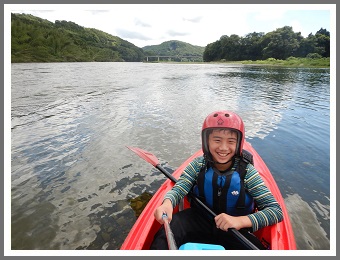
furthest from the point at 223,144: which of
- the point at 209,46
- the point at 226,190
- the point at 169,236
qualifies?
the point at 209,46

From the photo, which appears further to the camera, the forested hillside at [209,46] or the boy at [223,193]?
the forested hillside at [209,46]

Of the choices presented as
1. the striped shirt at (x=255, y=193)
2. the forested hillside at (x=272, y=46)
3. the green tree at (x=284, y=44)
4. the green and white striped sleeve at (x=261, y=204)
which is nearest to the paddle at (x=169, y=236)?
Answer: the striped shirt at (x=255, y=193)

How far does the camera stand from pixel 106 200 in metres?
4.25

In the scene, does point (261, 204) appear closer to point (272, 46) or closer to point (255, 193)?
point (255, 193)

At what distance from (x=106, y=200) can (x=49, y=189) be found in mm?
1201

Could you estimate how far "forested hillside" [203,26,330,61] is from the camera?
65.2 metres

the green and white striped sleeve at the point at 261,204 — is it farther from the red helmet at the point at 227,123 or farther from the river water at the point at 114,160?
the river water at the point at 114,160

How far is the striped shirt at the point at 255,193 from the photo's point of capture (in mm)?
2213

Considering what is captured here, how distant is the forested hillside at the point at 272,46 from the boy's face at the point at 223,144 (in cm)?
6951

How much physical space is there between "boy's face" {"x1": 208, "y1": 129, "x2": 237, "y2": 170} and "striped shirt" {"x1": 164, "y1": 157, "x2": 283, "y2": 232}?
152mm

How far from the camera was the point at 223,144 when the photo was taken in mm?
2430

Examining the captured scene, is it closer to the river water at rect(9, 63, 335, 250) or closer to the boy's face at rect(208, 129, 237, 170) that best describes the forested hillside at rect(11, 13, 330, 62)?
the river water at rect(9, 63, 335, 250)

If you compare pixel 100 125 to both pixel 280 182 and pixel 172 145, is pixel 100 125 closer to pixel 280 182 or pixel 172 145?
pixel 172 145

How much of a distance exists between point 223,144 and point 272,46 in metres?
86.9
